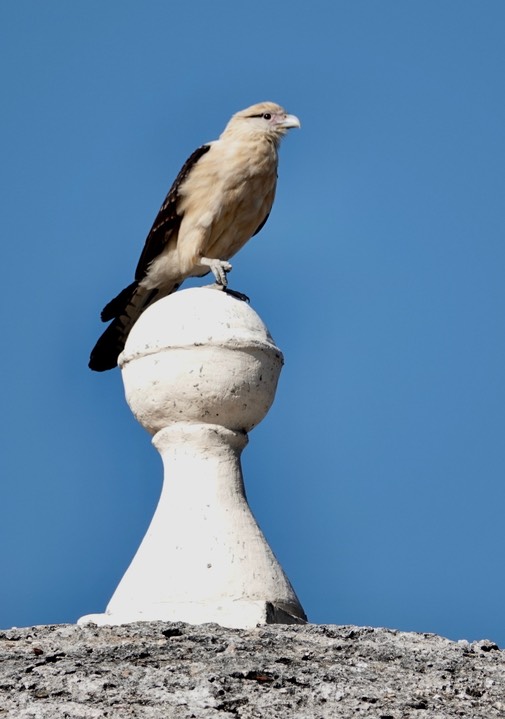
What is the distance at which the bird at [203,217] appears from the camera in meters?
10.1

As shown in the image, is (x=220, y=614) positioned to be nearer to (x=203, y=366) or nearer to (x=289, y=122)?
(x=203, y=366)

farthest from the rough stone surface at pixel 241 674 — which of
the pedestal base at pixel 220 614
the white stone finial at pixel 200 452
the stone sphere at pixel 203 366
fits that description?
the stone sphere at pixel 203 366

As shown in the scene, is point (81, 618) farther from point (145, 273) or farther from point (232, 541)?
point (145, 273)

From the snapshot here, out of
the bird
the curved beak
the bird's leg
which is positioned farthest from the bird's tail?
the curved beak

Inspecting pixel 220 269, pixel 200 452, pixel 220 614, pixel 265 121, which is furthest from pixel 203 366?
pixel 265 121

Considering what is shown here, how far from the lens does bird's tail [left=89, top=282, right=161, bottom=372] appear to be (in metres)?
9.91

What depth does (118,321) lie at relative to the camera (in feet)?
33.4

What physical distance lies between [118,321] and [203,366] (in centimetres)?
250

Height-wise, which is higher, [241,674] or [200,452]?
[200,452]

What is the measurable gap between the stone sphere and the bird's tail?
1756 mm

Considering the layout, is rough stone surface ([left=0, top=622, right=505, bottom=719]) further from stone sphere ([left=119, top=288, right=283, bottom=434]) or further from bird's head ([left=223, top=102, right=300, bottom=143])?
bird's head ([left=223, top=102, right=300, bottom=143])

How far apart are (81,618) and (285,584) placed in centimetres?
124

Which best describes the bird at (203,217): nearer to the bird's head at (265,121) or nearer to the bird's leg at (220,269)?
the bird's head at (265,121)

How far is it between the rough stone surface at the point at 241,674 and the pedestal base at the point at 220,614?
15 centimetres
